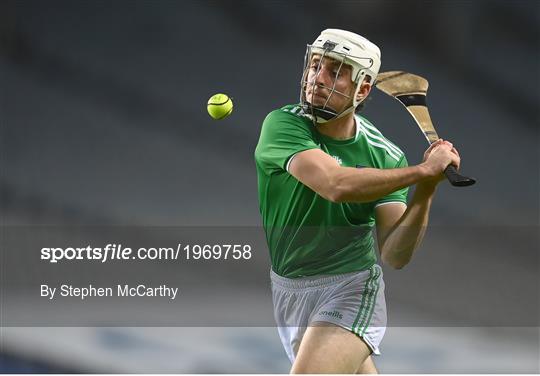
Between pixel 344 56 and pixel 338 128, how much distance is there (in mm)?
254

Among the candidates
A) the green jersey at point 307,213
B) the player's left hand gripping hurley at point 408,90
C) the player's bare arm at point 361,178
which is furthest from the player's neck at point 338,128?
the player's left hand gripping hurley at point 408,90

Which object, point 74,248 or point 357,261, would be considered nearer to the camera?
point 357,261

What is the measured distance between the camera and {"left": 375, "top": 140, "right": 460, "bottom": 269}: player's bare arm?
2.93 meters

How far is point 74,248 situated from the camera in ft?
13.3

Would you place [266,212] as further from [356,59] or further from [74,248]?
[74,248]

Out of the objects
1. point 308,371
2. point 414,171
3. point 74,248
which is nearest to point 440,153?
point 414,171

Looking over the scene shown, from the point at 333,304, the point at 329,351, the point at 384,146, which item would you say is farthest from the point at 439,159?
the point at 329,351

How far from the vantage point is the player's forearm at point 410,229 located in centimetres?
294

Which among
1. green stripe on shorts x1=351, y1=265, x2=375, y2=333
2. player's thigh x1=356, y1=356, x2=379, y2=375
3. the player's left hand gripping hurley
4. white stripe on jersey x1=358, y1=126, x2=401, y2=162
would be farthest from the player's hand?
player's thigh x1=356, y1=356, x2=379, y2=375

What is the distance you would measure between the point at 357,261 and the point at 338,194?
366 mm

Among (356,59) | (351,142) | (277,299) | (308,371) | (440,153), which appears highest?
(356,59)

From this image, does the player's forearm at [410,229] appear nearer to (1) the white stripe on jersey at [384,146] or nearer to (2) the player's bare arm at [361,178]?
(2) the player's bare arm at [361,178]

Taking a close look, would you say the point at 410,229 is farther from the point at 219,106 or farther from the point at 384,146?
the point at 219,106

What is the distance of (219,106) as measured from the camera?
3.79 meters
